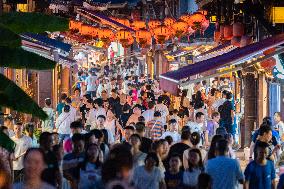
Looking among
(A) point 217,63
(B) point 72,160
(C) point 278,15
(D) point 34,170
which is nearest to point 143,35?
(C) point 278,15

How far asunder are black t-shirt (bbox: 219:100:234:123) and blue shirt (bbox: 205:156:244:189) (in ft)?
43.9

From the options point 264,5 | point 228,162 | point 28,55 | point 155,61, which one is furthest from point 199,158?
point 155,61

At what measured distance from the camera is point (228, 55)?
23.1m

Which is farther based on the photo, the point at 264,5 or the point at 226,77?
the point at 226,77

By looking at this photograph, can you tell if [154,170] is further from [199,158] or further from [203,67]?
[203,67]

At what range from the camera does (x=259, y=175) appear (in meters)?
14.3

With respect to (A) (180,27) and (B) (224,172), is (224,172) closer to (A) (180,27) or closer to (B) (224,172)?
(B) (224,172)

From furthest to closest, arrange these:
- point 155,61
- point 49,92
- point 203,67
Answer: point 155,61 < point 49,92 < point 203,67

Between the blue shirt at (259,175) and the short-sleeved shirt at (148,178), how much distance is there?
1.29 m

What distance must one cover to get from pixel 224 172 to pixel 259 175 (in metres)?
0.55

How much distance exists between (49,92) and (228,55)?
632 inches

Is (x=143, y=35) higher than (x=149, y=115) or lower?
higher

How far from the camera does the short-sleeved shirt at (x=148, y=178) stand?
13.9m

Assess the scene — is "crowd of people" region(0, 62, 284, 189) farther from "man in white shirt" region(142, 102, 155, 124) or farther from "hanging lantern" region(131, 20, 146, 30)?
"hanging lantern" region(131, 20, 146, 30)
